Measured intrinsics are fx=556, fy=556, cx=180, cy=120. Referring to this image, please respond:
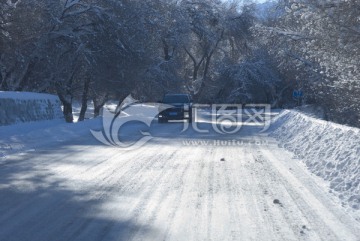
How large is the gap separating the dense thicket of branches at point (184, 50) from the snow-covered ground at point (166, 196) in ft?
22.0

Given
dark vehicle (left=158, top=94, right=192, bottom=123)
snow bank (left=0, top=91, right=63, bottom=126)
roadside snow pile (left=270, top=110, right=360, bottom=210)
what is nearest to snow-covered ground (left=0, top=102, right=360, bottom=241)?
roadside snow pile (left=270, top=110, right=360, bottom=210)

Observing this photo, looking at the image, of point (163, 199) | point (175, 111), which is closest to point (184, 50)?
point (175, 111)

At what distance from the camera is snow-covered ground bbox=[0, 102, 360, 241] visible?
7.02 m

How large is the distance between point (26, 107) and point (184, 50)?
37.2m

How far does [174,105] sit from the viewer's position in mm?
32312

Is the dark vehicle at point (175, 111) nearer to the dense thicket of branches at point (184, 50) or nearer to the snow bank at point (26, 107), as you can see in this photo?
the dense thicket of branches at point (184, 50)

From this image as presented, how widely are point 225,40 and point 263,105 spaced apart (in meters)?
9.09

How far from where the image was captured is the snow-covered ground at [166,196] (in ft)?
23.0

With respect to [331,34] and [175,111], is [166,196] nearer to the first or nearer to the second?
[331,34]

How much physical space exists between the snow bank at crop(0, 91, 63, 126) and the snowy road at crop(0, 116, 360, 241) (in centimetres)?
708

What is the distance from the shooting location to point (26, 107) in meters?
23.6

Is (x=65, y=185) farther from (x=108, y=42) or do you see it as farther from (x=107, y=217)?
(x=108, y=42)

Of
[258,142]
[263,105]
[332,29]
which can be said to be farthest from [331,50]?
[263,105]

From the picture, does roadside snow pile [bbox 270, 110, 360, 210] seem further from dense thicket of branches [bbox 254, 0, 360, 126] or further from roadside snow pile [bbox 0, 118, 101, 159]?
roadside snow pile [bbox 0, 118, 101, 159]
